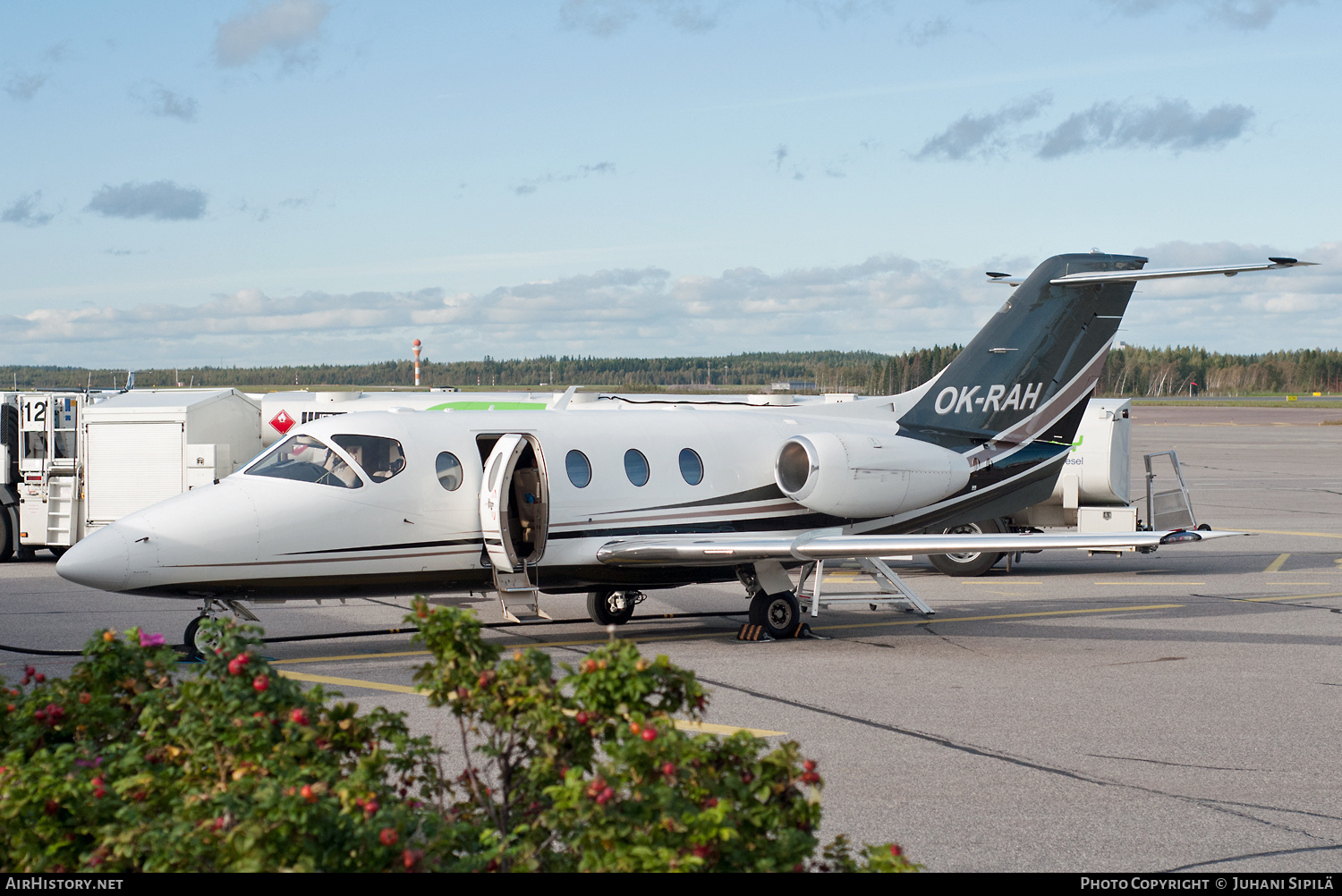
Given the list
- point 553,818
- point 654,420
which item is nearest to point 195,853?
point 553,818

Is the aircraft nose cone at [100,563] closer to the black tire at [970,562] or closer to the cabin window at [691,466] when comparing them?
the cabin window at [691,466]

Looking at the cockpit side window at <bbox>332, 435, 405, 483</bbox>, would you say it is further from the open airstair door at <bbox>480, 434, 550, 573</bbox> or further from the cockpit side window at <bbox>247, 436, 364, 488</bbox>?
the open airstair door at <bbox>480, 434, 550, 573</bbox>

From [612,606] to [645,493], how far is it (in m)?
2.31

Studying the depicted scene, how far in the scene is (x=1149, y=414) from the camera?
92.2 meters

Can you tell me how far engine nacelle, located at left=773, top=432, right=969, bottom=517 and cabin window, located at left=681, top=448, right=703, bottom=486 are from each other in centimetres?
109

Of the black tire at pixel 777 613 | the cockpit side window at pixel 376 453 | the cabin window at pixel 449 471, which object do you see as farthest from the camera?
the black tire at pixel 777 613

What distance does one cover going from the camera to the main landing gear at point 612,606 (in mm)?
15719

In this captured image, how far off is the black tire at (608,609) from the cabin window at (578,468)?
7.48 ft

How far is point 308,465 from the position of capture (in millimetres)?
12727

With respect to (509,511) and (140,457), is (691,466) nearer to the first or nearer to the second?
(509,511)

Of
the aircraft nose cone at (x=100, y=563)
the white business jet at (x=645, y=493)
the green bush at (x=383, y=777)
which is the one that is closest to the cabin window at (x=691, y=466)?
the white business jet at (x=645, y=493)

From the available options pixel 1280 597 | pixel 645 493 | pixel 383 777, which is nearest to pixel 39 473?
pixel 645 493
